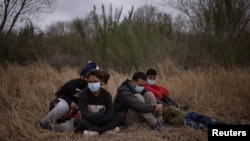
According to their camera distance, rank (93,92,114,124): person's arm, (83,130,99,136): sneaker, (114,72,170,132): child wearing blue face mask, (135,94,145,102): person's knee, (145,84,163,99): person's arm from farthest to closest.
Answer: (145,84,163,99): person's arm → (135,94,145,102): person's knee → (114,72,170,132): child wearing blue face mask → (93,92,114,124): person's arm → (83,130,99,136): sneaker

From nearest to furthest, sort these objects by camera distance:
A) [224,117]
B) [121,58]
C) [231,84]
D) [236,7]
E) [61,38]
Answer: [224,117]
[231,84]
[236,7]
[121,58]
[61,38]

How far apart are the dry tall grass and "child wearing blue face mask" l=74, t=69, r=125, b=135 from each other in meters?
0.14

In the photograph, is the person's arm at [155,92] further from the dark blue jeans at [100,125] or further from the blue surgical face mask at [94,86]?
the blue surgical face mask at [94,86]

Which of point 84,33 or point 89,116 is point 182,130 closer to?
point 89,116

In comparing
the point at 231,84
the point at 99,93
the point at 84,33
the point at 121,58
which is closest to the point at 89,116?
the point at 99,93

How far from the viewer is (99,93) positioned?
15.6ft

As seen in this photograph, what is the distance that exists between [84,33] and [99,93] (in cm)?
813

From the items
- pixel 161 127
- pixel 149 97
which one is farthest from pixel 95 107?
pixel 161 127

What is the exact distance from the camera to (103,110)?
4734 mm

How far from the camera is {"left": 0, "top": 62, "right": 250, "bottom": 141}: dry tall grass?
4.47 m

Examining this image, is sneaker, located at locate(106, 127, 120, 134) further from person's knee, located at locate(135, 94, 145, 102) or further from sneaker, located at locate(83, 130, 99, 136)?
person's knee, located at locate(135, 94, 145, 102)

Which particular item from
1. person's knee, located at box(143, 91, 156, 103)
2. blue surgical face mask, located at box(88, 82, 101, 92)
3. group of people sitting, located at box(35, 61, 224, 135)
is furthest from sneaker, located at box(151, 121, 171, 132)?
blue surgical face mask, located at box(88, 82, 101, 92)

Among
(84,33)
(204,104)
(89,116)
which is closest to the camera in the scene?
(89,116)

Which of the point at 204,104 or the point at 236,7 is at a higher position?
the point at 236,7
